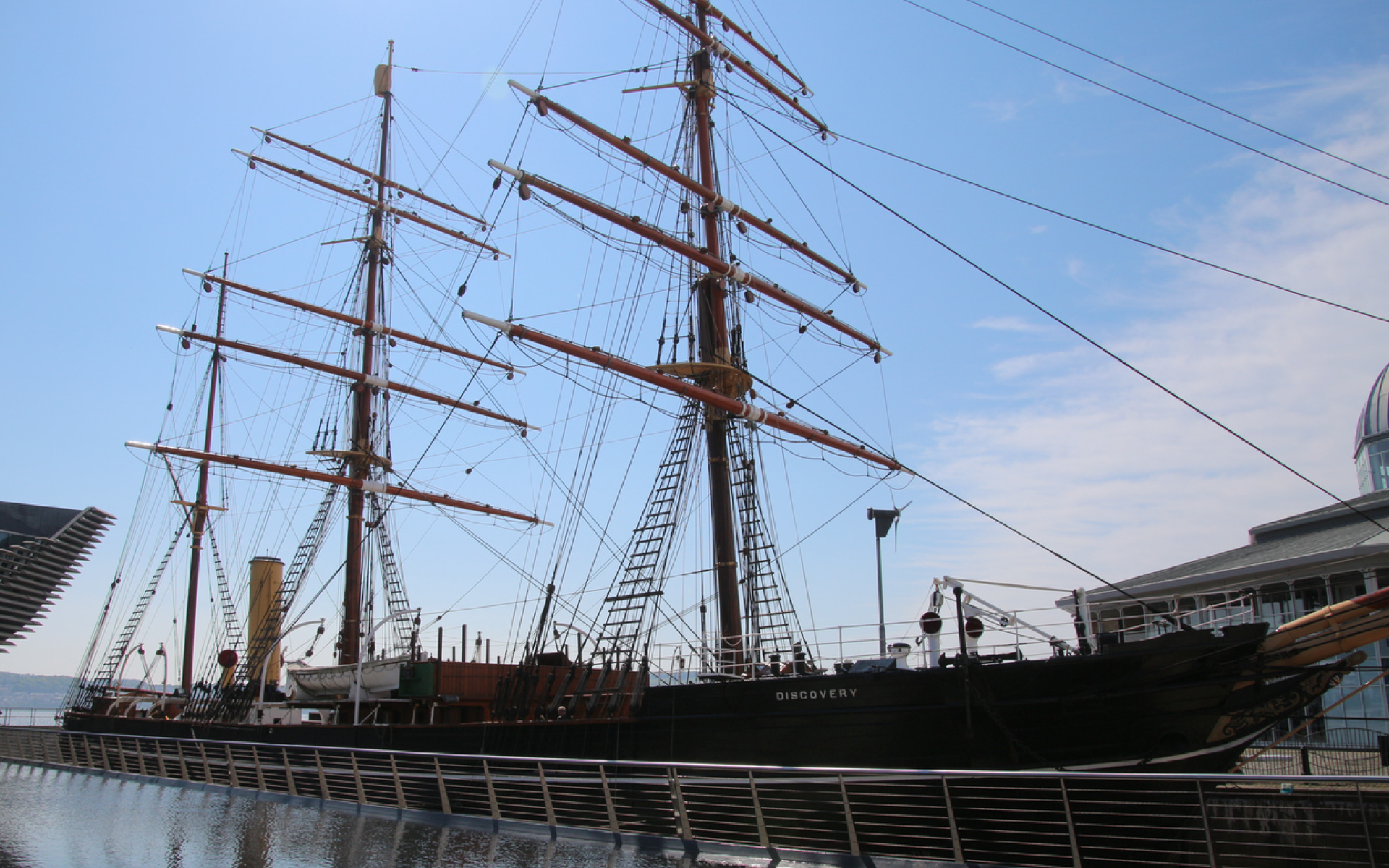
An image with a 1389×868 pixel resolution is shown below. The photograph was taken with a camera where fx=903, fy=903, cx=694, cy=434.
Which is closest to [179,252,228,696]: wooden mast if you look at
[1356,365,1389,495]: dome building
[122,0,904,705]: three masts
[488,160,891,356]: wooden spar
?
[122,0,904,705]: three masts

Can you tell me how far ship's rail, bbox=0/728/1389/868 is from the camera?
8461 millimetres

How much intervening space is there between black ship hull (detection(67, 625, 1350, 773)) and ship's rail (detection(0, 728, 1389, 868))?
0.43 metres

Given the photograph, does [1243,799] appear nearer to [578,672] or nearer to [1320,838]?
[1320,838]

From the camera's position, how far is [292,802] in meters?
13.7

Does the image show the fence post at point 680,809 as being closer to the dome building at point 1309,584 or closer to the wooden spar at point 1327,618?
the wooden spar at point 1327,618

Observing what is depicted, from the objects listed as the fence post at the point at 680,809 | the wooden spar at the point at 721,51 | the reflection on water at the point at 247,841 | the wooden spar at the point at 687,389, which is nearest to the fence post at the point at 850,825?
the reflection on water at the point at 247,841

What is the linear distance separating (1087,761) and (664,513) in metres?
9.89

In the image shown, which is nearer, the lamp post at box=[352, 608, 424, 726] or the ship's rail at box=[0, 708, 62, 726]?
the lamp post at box=[352, 608, 424, 726]

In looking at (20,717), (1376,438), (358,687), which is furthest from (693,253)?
(1376,438)

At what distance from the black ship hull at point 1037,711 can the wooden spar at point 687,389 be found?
24.7ft

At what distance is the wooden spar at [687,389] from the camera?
1944cm

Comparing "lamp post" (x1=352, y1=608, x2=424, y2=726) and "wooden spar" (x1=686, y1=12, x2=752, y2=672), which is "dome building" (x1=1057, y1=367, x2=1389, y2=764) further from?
"lamp post" (x1=352, y1=608, x2=424, y2=726)

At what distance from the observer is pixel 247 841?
9891 mm

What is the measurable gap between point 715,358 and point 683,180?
4549mm
